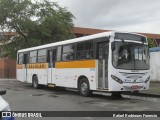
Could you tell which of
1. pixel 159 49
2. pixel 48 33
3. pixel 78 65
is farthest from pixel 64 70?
pixel 48 33

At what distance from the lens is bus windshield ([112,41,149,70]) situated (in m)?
16.5

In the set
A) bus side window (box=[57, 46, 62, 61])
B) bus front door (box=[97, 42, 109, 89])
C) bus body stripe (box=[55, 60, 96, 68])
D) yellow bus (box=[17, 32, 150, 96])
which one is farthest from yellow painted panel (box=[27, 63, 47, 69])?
bus front door (box=[97, 42, 109, 89])

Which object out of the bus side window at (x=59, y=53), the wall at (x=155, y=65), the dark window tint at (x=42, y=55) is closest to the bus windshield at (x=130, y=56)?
the bus side window at (x=59, y=53)

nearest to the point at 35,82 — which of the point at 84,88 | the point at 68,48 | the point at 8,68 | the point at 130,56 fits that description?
the point at 68,48

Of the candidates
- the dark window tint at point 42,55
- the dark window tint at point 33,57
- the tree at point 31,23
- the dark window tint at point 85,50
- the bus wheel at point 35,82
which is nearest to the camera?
the dark window tint at point 85,50

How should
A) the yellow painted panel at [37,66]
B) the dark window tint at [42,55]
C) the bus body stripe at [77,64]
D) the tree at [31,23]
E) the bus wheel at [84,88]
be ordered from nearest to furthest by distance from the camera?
1. the bus body stripe at [77,64]
2. the bus wheel at [84,88]
3. the yellow painted panel at [37,66]
4. the dark window tint at [42,55]
5. the tree at [31,23]

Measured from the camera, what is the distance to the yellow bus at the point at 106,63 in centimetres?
1653

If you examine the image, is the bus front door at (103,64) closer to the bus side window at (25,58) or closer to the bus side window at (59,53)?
the bus side window at (59,53)

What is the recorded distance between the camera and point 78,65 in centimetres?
1917

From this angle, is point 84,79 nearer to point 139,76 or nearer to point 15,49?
point 139,76

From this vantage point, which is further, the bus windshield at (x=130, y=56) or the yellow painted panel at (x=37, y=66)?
the yellow painted panel at (x=37, y=66)

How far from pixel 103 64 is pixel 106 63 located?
0.26 meters

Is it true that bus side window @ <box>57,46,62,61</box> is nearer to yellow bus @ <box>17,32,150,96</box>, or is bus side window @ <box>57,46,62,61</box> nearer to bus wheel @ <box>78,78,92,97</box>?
yellow bus @ <box>17,32,150,96</box>

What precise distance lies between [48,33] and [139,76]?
2260 centimetres
